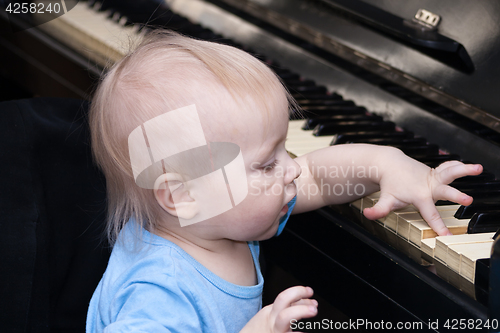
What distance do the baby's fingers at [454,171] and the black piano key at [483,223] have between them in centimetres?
8

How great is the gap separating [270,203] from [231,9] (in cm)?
109

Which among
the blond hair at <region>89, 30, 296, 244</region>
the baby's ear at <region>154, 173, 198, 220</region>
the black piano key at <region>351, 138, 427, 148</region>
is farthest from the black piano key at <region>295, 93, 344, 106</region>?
the baby's ear at <region>154, 173, 198, 220</region>

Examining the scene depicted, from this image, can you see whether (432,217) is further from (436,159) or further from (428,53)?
(428,53)

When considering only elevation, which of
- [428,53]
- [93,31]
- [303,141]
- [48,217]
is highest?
[428,53]

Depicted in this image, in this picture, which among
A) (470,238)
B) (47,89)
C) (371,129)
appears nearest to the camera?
(470,238)

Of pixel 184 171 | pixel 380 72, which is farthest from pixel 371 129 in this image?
pixel 184 171

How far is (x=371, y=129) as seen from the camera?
4.00ft

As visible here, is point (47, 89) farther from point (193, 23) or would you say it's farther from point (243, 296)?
point (243, 296)

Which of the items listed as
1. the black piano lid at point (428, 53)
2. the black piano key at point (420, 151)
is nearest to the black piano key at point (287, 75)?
the black piano lid at point (428, 53)

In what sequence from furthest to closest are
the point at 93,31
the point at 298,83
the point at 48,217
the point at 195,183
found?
the point at 93,31, the point at 298,83, the point at 48,217, the point at 195,183

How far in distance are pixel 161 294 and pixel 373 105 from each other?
0.79m

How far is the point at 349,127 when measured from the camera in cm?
123

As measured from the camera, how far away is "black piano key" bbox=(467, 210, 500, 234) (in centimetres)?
83

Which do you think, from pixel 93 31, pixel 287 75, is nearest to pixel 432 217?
pixel 287 75
